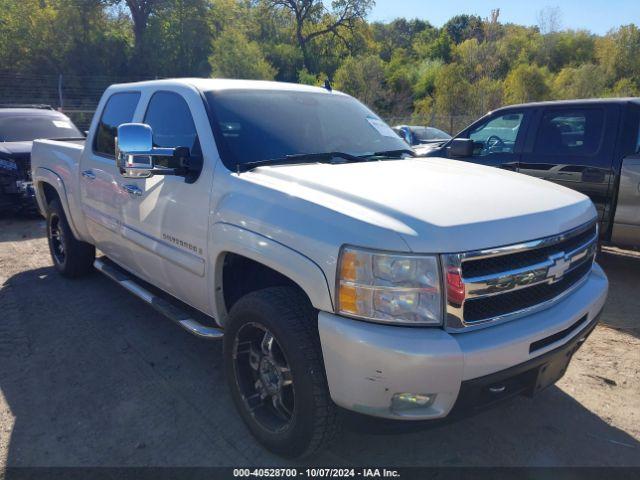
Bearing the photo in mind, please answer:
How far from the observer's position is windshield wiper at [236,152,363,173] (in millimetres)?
3095

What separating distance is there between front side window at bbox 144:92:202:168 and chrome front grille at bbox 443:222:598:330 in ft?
5.90

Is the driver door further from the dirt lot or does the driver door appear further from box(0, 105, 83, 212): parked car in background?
box(0, 105, 83, 212): parked car in background

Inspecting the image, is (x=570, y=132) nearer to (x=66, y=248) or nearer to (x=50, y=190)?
(x=66, y=248)

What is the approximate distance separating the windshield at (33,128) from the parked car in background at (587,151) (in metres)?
7.58

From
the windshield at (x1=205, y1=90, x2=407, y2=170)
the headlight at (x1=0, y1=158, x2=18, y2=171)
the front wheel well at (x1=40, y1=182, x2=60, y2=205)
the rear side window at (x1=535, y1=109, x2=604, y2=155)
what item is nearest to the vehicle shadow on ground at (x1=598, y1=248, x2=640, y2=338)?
the rear side window at (x1=535, y1=109, x2=604, y2=155)

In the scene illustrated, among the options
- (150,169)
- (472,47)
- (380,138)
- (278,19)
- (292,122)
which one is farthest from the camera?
(278,19)

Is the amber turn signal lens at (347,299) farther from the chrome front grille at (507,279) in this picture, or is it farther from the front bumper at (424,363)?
the chrome front grille at (507,279)

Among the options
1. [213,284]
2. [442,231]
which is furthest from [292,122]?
[442,231]

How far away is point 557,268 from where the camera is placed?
257cm

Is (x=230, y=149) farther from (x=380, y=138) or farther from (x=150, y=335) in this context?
(x=150, y=335)

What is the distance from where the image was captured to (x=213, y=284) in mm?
3107

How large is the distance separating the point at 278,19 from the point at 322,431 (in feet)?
178

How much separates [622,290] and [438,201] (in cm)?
379

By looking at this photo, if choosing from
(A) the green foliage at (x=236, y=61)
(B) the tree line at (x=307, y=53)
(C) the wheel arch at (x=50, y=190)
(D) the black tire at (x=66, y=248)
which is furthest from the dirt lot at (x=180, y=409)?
(A) the green foliage at (x=236, y=61)
